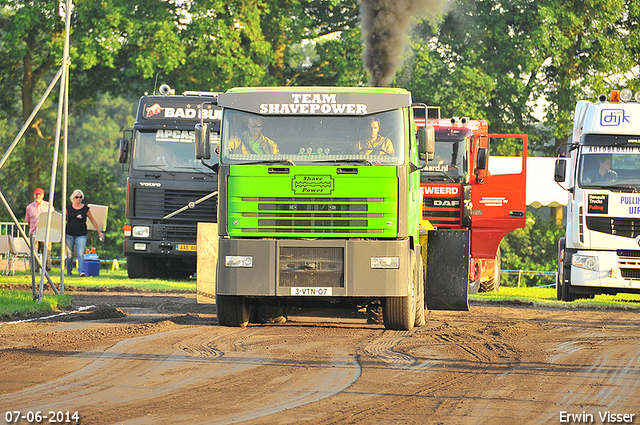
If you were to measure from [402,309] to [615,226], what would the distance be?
6985 mm

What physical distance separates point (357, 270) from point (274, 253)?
1044mm

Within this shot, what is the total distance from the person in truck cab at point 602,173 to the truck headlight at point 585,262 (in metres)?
1.49

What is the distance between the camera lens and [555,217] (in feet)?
125

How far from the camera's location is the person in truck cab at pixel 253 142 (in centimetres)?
1150

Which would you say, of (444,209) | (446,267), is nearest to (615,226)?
(444,209)

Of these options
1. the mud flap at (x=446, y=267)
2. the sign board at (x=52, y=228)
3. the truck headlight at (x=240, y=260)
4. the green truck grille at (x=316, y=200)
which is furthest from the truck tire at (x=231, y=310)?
the sign board at (x=52, y=228)

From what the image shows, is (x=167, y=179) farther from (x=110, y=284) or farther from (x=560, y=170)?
(x=560, y=170)

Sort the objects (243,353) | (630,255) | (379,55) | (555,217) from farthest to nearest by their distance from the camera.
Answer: (555,217)
(379,55)
(630,255)
(243,353)

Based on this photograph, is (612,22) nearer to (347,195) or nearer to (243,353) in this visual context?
(347,195)

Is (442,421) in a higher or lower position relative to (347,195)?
lower

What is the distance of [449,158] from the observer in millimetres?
18797

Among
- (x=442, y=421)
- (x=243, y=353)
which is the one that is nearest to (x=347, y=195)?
(x=243, y=353)

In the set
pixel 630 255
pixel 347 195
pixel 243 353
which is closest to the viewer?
pixel 243 353

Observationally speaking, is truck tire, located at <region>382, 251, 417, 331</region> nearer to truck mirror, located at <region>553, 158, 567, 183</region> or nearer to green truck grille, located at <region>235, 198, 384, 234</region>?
green truck grille, located at <region>235, 198, 384, 234</region>
